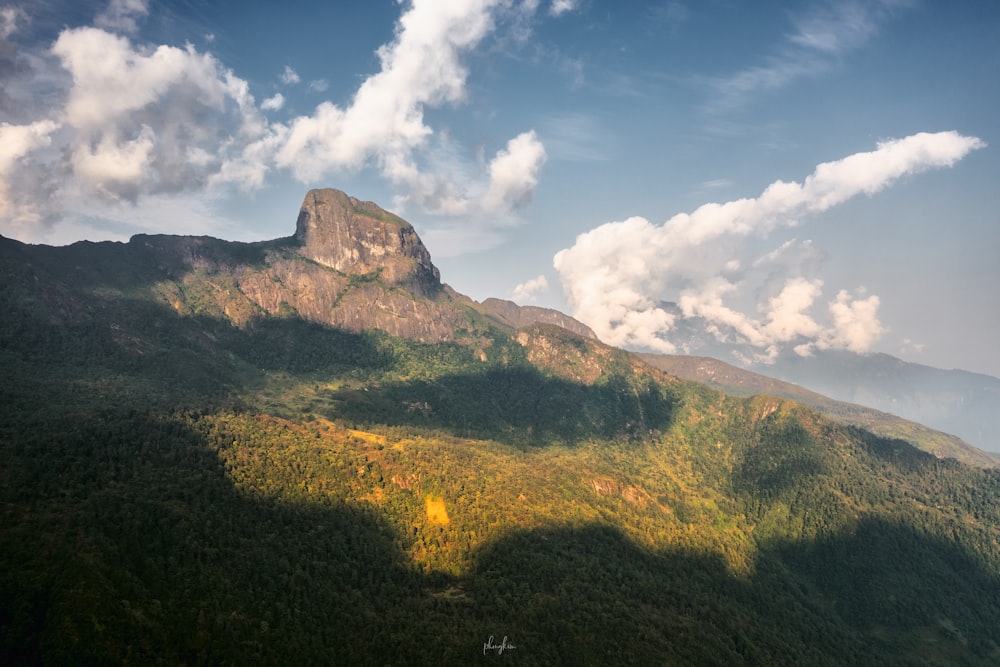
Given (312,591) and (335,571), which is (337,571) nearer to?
(335,571)

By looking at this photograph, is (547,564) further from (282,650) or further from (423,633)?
(282,650)

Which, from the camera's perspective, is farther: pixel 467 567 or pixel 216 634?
pixel 467 567

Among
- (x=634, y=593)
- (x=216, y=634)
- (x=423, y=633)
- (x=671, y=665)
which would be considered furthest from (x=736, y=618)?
(x=216, y=634)

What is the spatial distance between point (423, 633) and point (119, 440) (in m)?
102

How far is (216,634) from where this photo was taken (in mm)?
96688

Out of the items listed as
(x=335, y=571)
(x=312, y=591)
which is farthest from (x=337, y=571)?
(x=312, y=591)

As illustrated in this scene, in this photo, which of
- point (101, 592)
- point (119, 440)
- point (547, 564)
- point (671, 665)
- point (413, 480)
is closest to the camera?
point (101, 592)

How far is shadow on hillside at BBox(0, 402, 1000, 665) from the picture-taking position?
90750 millimetres

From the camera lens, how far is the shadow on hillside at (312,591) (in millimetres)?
90750

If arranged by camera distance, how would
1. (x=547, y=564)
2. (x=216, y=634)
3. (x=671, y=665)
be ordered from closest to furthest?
(x=216, y=634) → (x=671, y=665) → (x=547, y=564)

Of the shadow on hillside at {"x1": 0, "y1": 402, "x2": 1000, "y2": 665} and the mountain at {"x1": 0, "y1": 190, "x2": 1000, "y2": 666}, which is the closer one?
the shadow on hillside at {"x1": 0, "y1": 402, "x2": 1000, "y2": 665}

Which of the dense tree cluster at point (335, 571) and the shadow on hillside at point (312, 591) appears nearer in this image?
the shadow on hillside at point (312, 591)

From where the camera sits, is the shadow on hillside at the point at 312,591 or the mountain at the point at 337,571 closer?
the shadow on hillside at the point at 312,591

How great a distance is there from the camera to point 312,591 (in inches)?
4734
